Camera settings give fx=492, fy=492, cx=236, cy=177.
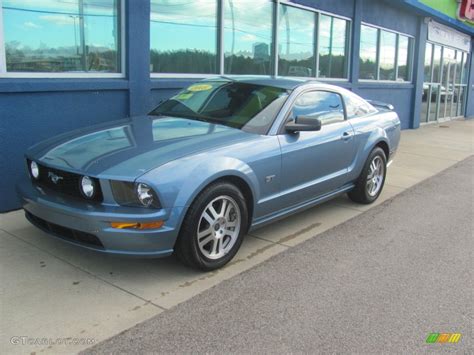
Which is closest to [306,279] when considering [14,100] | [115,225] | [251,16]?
[115,225]

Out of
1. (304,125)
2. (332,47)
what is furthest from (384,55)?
(304,125)

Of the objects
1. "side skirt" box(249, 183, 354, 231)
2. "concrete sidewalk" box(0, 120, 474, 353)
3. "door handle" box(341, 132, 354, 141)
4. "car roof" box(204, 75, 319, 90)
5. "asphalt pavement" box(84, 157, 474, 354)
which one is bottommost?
"asphalt pavement" box(84, 157, 474, 354)

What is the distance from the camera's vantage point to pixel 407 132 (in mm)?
15047

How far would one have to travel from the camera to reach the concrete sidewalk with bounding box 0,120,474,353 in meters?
3.14

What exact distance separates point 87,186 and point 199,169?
828 millimetres

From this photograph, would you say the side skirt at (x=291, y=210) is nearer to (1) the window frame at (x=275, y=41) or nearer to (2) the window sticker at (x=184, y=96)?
(2) the window sticker at (x=184, y=96)

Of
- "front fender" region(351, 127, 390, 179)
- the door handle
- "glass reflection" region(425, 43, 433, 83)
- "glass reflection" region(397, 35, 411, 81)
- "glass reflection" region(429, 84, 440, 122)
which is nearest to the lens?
the door handle

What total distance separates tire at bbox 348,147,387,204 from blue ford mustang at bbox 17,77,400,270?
310 mm

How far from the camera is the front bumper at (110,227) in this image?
11.3ft

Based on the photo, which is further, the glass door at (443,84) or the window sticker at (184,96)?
the glass door at (443,84)

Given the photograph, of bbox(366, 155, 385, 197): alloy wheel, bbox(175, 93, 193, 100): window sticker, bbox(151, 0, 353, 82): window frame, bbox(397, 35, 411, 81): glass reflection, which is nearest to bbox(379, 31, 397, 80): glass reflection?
bbox(397, 35, 411, 81): glass reflection

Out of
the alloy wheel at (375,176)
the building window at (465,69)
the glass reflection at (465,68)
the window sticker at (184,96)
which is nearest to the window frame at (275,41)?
the window sticker at (184,96)

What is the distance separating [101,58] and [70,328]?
4228 millimetres

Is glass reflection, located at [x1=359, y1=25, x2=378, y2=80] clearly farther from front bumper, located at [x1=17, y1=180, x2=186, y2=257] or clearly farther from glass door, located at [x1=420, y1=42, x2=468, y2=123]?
front bumper, located at [x1=17, y1=180, x2=186, y2=257]
